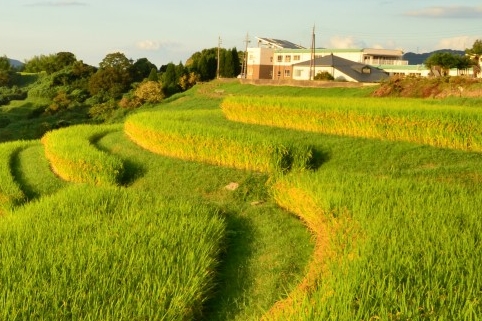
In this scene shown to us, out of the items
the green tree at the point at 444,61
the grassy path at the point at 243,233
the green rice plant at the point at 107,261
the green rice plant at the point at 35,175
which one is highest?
the green tree at the point at 444,61

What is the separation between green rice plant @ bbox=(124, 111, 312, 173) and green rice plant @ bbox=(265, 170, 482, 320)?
10.2 ft

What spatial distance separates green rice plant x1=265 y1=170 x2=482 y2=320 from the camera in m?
4.18

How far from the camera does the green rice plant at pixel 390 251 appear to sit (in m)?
4.18

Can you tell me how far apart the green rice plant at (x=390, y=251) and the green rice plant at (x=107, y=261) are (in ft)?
3.71

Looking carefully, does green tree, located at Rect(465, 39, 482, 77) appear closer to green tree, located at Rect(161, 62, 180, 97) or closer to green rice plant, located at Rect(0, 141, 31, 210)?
green tree, located at Rect(161, 62, 180, 97)

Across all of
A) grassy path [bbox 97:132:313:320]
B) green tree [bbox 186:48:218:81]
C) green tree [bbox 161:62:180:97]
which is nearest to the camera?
grassy path [bbox 97:132:313:320]

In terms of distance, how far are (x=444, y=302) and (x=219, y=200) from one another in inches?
267

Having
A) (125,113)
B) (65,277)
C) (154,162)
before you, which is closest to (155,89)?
(125,113)

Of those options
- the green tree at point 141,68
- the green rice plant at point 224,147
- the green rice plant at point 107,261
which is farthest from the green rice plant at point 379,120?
the green tree at point 141,68

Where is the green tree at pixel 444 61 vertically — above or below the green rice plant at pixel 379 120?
above

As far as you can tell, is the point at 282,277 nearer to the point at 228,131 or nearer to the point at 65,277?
the point at 65,277

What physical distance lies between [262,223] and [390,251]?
12.4ft

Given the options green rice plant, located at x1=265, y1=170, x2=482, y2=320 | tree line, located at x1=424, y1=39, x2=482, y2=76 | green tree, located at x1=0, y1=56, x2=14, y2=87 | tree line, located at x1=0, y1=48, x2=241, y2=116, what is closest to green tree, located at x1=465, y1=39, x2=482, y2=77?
tree line, located at x1=424, y1=39, x2=482, y2=76

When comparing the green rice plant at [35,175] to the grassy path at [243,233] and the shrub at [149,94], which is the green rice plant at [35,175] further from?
the shrub at [149,94]
